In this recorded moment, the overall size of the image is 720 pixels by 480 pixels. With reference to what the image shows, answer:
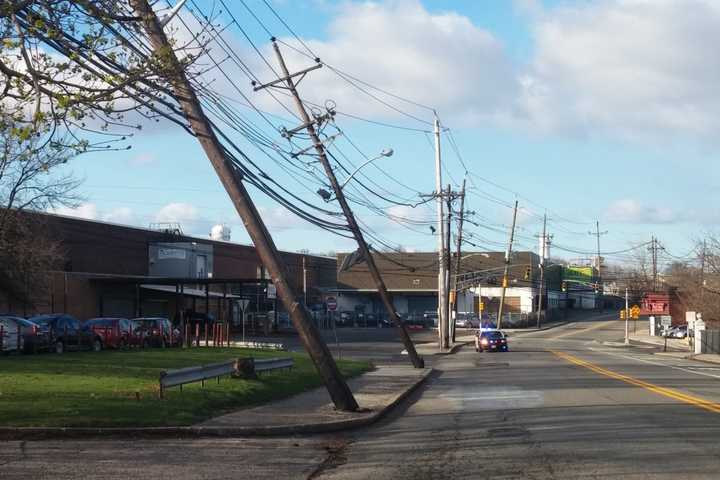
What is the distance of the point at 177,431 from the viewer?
1405 centimetres

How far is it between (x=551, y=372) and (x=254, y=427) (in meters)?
19.7

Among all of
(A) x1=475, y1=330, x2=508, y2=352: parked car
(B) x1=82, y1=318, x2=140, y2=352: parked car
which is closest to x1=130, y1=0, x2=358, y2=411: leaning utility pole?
(B) x1=82, y1=318, x2=140, y2=352: parked car

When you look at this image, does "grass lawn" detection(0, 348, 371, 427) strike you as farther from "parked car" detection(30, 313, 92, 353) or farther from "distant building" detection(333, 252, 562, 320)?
"distant building" detection(333, 252, 562, 320)

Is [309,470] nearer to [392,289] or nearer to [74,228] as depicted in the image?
[74,228]

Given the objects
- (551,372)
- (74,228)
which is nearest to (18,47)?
(551,372)

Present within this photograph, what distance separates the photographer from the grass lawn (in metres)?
14.4

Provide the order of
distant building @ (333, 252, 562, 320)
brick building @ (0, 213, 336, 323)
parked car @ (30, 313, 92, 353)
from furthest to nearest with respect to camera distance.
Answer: distant building @ (333, 252, 562, 320), brick building @ (0, 213, 336, 323), parked car @ (30, 313, 92, 353)

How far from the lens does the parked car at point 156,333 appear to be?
39.1 meters

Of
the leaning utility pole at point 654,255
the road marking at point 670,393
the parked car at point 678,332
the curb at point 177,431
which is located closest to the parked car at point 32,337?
the curb at point 177,431

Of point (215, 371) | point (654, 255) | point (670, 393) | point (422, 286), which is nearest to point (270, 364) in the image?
point (215, 371)

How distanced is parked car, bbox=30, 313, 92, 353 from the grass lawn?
528cm

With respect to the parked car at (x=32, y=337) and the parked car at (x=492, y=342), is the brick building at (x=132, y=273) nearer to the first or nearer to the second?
the parked car at (x=492, y=342)

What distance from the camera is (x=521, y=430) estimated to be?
49.1ft

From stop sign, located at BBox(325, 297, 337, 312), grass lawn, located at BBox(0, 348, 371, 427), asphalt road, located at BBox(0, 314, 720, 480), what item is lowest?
asphalt road, located at BBox(0, 314, 720, 480)
